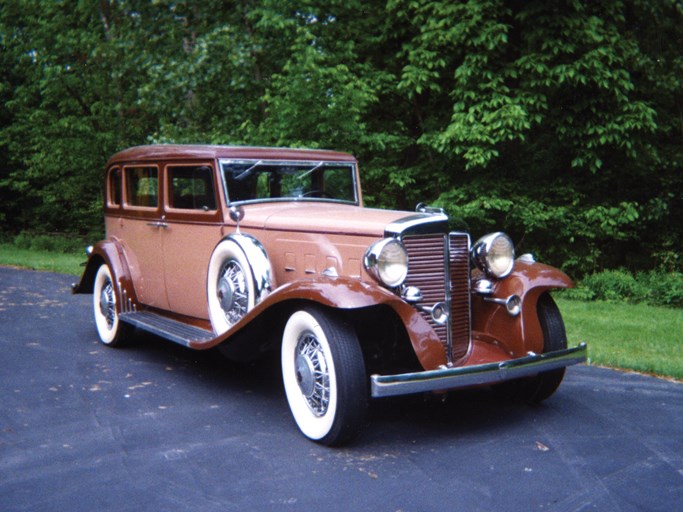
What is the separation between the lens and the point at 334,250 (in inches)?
189

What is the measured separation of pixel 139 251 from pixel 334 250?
2638mm

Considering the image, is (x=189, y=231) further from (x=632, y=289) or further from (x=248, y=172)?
(x=632, y=289)

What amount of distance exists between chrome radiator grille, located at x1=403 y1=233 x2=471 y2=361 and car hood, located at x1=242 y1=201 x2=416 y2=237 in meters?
0.25

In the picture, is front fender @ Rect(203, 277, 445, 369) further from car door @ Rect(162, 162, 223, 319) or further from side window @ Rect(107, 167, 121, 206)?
side window @ Rect(107, 167, 121, 206)

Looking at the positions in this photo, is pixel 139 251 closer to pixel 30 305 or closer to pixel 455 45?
pixel 30 305

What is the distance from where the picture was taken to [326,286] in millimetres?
4180

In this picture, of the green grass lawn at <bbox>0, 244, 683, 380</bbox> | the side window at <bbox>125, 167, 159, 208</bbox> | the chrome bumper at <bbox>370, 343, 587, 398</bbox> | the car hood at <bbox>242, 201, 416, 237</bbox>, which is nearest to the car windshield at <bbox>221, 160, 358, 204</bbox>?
the car hood at <bbox>242, 201, 416, 237</bbox>

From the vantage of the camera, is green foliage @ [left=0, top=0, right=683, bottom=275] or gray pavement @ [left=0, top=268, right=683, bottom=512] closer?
gray pavement @ [left=0, top=268, right=683, bottom=512]

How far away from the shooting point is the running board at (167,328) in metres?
5.47

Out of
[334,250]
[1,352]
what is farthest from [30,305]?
[334,250]

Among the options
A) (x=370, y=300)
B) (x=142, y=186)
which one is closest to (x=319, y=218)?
(x=370, y=300)

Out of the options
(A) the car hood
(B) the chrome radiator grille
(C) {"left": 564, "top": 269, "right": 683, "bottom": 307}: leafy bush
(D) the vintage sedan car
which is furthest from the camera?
(C) {"left": 564, "top": 269, "right": 683, "bottom": 307}: leafy bush

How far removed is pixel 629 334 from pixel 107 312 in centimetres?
548

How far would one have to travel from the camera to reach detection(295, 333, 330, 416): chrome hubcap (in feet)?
14.1
